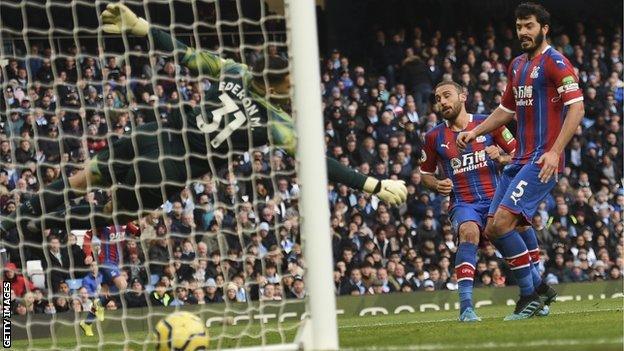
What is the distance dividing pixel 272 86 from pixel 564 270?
10070 mm

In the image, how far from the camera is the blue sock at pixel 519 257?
10.2m

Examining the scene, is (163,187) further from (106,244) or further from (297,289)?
(297,289)

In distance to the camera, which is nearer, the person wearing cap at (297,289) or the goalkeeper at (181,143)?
the goalkeeper at (181,143)

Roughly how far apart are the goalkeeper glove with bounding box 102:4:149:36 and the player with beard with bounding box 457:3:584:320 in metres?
2.52

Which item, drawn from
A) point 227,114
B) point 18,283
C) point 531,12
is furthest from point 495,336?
point 18,283

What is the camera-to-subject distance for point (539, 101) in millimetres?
9805

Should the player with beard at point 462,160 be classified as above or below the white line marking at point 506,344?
above

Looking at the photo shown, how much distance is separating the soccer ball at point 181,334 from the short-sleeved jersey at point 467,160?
3992 millimetres

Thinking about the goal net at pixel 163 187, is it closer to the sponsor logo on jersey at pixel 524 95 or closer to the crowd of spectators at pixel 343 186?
the crowd of spectators at pixel 343 186

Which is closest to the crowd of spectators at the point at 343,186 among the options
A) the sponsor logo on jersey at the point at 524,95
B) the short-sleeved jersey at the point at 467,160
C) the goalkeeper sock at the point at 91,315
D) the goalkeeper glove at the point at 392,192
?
the goalkeeper sock at the point at 91,315

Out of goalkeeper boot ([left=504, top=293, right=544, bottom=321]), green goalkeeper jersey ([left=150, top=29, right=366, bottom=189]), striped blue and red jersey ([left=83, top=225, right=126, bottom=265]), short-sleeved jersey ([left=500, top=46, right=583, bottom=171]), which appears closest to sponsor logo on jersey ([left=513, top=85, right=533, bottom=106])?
short-sleeved jersey ([left=500, top=46, right=583, bottom=171])

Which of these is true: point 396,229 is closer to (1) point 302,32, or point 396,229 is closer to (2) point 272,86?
(2) point 272,86

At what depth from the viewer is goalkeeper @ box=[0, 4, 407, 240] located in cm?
996

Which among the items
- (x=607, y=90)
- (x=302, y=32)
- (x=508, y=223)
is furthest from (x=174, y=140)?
(x=607, y=90)
